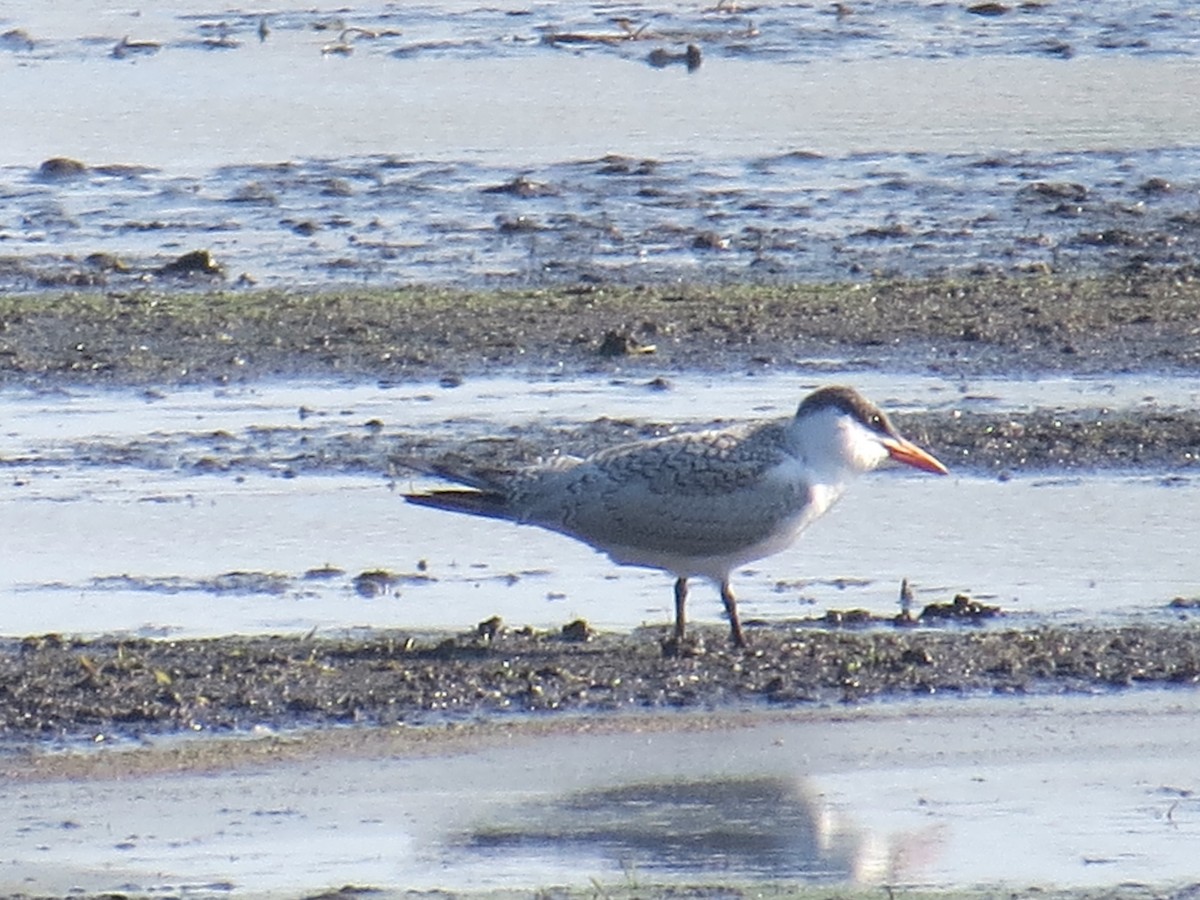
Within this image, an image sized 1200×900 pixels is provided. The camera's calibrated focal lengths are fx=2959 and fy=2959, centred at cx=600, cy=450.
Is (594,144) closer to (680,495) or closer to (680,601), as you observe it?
(680,495)

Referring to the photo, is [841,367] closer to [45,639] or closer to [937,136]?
[45,639]

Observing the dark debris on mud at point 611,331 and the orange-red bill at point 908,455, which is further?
the dark debris on mud at point 611,331

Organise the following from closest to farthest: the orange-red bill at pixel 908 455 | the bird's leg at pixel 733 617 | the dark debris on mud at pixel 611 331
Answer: the bird's leg at pixel 733 617
the orange-red bill at pixel 908 455
the dark debris on mud at pixel 611 331

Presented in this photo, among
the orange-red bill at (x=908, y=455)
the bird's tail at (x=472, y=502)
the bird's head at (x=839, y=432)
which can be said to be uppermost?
the bird's head at (x=839, y=432)

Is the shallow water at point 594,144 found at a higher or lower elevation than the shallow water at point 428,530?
lower

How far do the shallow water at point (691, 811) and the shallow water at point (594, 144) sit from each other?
657 centimetres

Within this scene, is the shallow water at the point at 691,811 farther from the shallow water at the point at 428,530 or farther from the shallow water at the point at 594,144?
the shallow water at the point at 594,144

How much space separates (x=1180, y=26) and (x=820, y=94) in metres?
3.72

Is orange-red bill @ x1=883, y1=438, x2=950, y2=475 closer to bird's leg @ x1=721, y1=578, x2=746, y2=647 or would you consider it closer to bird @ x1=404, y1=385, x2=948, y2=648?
bird @ x1=404, y1=385, x2=948, y2=648

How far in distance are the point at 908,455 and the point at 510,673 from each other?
1.44 metres

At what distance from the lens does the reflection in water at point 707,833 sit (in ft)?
19.5

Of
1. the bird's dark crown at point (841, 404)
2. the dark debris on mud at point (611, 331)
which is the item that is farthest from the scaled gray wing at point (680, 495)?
the dark debris on mud at point (611, 331)

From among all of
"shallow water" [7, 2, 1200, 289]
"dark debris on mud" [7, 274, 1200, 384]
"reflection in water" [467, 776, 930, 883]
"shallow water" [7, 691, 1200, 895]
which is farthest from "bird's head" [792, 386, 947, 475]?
"shallow water" [7, 2, 1200, 289]

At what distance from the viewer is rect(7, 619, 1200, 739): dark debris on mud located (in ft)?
23.8
